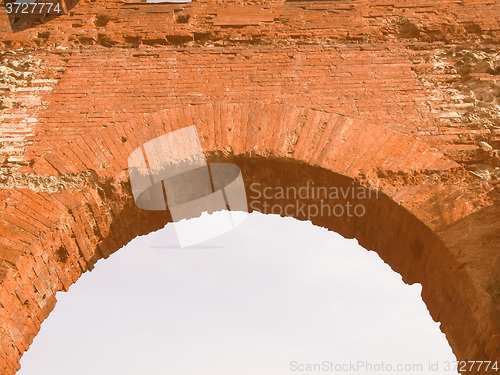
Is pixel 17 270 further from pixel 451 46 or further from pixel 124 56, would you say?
pixel 451 46

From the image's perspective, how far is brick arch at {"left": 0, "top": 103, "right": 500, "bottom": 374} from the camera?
308cm

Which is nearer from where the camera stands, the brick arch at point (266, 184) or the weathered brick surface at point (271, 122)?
the brick arch at point (266, 184)

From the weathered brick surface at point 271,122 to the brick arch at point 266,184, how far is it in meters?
0.01

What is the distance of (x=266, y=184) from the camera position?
3.77 m

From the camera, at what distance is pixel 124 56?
4.40 meters

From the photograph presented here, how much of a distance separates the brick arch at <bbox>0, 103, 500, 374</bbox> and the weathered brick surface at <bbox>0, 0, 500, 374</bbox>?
0.04 ft

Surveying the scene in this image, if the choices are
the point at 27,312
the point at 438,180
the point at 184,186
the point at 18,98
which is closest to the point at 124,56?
the point at 18,98

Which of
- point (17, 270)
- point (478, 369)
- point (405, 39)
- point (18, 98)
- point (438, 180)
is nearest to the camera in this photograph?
point (478, 369)

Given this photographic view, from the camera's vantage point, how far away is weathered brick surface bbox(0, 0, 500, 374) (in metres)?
3.18

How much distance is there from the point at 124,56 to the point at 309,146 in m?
1.92

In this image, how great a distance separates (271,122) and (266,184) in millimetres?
460

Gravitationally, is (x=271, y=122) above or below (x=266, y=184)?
above

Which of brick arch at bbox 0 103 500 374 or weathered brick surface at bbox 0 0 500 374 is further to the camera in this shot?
weathered brick surface at bbox 0 0 500 374

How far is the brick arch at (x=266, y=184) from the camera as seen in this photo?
3.08 meters
